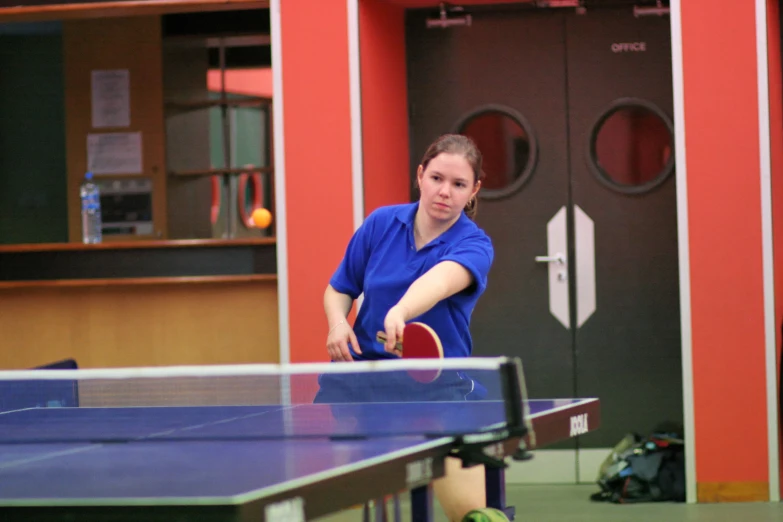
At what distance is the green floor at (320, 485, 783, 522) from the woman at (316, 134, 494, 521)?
6.33 ft

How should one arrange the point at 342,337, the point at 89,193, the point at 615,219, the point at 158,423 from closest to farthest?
the point at 158,423 → the point at 342,337 → the point at 615,219 → the point at 89,193

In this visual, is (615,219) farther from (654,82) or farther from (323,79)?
(323,79)

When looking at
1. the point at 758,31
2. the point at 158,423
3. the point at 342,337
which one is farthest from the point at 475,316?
the point at 158,423

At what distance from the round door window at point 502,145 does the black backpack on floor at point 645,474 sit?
150cm

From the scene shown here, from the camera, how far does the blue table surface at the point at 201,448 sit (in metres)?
1.70

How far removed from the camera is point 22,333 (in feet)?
20.5

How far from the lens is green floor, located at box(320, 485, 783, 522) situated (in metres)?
4.97

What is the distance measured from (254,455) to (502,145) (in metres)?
4.22

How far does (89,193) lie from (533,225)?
122 inches

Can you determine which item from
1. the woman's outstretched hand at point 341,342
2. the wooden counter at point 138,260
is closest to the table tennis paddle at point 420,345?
the woman's outstretched hand at point 341,342

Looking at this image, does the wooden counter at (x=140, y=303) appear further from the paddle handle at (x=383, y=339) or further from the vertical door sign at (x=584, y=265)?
the paddle handle at (x=383, y=339)

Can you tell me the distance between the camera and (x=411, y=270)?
11.0 feet

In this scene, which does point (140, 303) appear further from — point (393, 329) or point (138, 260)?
point (393, 329)

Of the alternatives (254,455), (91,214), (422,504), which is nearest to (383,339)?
(422,504)
